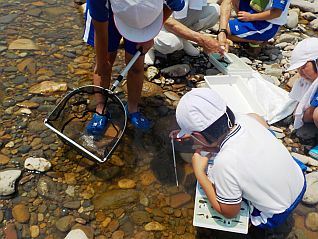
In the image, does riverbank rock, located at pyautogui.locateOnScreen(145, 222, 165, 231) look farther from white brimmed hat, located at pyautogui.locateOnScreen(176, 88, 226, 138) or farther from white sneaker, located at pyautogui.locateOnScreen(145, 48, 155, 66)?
white sneaker, located at pyautogui.locateOnScreen(145, 48, 155, 66)

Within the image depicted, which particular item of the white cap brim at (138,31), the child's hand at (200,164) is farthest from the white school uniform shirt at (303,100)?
the white cap brim at (138,31)

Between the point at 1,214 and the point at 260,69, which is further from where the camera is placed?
the point at 260,69

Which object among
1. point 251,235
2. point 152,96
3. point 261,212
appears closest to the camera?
point 261,212

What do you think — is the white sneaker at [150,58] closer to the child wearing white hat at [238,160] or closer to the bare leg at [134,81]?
the bare leg at [134,81]

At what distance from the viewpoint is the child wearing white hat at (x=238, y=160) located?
6.66ft

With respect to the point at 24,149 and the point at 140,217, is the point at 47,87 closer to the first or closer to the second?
the point at 24,149

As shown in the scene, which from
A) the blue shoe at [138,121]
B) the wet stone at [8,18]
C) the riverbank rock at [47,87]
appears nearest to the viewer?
the blue shoe at [138,121]

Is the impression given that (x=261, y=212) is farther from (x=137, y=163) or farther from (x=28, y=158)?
(x=28, y=158)

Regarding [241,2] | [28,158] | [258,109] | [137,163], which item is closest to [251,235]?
[137,163]

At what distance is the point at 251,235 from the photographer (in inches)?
98.6

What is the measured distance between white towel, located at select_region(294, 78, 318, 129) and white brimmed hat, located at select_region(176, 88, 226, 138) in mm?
1259

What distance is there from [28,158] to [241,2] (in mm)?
2856

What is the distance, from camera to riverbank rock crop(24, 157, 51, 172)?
285 cm

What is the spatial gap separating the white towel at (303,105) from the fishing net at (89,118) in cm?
142
